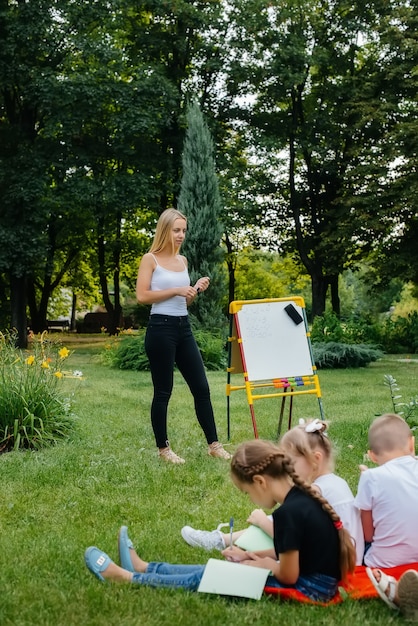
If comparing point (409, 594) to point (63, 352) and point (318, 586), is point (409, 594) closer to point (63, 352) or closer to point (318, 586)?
point (318, 586)

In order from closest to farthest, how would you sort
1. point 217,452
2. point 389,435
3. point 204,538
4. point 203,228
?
point 389,435 → point 204,538 → point 217,452 → point 203,228

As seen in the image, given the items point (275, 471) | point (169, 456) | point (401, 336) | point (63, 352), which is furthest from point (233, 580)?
point (401, 336)

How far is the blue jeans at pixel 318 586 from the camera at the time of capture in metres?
2.86

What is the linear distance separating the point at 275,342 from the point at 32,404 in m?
2.20

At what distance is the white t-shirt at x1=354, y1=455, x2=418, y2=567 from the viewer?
117 inches

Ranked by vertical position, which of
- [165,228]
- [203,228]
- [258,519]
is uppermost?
[203,228]

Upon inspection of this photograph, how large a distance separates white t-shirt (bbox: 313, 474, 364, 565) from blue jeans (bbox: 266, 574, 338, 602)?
0.90 ft

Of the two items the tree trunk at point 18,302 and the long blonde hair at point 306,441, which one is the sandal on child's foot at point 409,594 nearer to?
the long blonde hair at point 306,441

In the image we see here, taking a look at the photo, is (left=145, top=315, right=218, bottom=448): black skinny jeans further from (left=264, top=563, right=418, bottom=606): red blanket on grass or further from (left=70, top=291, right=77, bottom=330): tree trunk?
(left=70, top=291, right=77, bottom=330): tree trunk

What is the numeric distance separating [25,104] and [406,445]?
20970 mm

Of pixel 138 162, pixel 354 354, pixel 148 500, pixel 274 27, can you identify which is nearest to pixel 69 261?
pixel 138 162

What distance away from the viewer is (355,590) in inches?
116

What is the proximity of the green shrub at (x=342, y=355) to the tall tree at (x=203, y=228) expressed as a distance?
8.41ft

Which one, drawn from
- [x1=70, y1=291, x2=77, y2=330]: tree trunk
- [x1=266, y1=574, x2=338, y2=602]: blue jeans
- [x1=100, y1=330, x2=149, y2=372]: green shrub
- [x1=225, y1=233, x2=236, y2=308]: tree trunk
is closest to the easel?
[x1=266, y1=574, x2=338, y2=602]: blue jeans
